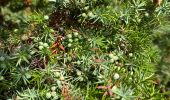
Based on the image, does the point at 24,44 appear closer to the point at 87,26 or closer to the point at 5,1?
the point at 87,26

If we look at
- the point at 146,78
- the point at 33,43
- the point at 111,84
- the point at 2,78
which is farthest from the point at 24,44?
the point at 146,78

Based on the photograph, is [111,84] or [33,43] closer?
[111,84]

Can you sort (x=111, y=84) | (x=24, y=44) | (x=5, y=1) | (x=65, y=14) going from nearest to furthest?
(x=111, y=84) → (x=24, y=44) → (x=65, y=14) → (x=5, y=1)

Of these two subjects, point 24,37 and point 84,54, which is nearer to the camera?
point 84,54

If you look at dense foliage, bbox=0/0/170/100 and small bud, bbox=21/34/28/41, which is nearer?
dense foliage, bbox=0/0/170/100

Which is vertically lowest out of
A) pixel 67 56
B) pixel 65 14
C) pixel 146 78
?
pixel 146 78

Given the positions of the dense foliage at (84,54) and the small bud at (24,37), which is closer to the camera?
the dense foliage at (84,54)

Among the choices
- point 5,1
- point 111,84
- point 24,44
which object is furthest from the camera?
point 5,1

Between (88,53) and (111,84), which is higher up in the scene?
(88,53)
